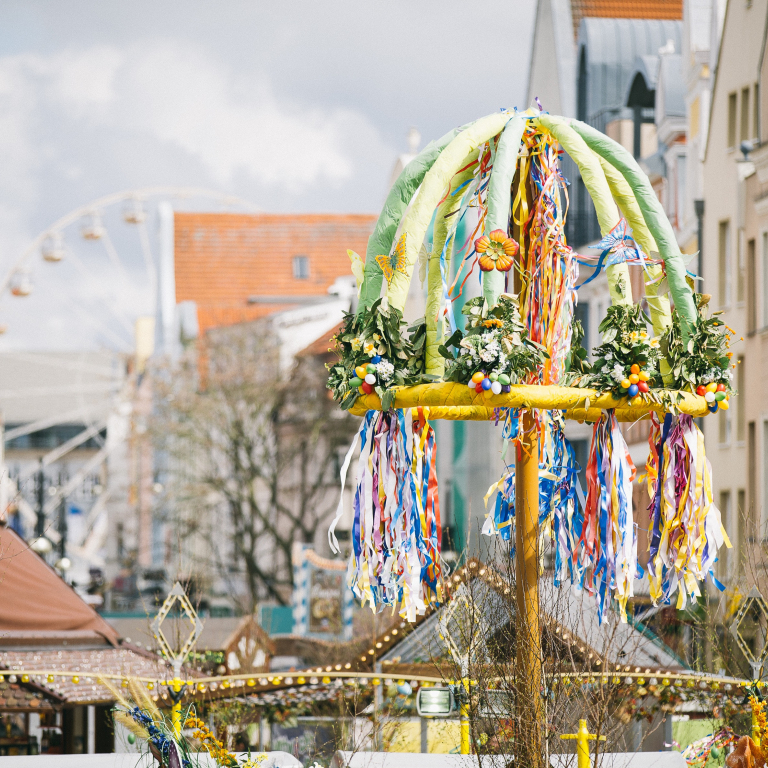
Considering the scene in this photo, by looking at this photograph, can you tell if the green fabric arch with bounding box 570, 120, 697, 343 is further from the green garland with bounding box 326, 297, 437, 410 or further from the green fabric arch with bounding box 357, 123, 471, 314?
the green garland with bounding box 326, 297, 437, 410

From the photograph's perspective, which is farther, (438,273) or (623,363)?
(438,273)

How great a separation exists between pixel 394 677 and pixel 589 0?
3144 cm

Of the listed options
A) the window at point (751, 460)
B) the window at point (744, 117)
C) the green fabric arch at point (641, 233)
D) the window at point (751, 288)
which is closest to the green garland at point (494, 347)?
the green fabric arch at point (641, 233)

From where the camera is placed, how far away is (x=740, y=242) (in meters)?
26.3

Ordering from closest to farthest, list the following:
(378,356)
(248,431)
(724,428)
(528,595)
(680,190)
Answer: (528,595)
(378,356)
(724,428)
(680,190)
(248,431)

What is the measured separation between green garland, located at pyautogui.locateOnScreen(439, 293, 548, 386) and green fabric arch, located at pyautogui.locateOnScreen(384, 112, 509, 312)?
409mm

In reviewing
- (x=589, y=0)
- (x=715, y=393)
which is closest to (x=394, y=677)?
(x=715, y=393)

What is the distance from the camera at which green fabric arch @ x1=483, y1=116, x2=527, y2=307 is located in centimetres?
761

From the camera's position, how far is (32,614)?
15.7 meters

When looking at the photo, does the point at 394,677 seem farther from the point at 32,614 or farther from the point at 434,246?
the point at 32,614

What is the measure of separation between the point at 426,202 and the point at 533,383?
1.18 metres

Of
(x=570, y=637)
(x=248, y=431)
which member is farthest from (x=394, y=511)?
(x=248, y=431)

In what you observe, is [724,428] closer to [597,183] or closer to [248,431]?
[248,431]

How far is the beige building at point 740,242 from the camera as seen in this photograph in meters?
24.8
